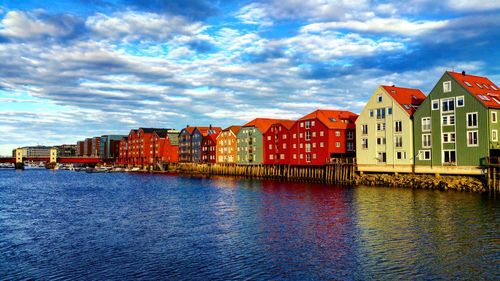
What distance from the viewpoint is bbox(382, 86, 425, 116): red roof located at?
2863 inches

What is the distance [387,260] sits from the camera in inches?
956

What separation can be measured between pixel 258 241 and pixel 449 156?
145 feet

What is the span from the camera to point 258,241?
29562mm

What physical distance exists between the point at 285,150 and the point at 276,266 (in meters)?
80.1

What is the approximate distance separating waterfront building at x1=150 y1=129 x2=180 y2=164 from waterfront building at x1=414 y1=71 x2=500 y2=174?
107093mm

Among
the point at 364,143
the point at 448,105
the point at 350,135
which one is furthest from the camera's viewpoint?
the point at 350,135

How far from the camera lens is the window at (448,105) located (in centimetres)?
6381

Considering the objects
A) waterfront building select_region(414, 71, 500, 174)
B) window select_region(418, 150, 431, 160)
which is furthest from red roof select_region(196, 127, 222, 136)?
window select_region(418, 150, 431, 160)

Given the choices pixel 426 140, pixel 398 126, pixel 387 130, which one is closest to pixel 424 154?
pixel 426 140

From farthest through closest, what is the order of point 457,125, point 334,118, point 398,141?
1. point 334,118
2. point 398,141
3. point 457,125

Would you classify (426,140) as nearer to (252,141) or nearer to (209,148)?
(252,141)

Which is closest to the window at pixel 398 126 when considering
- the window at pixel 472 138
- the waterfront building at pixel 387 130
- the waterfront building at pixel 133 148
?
the waterfront building at pixel 387 130

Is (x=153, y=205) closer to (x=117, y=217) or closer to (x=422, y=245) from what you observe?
(x=117, y=217)

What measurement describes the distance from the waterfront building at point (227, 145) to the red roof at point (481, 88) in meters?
70.6
